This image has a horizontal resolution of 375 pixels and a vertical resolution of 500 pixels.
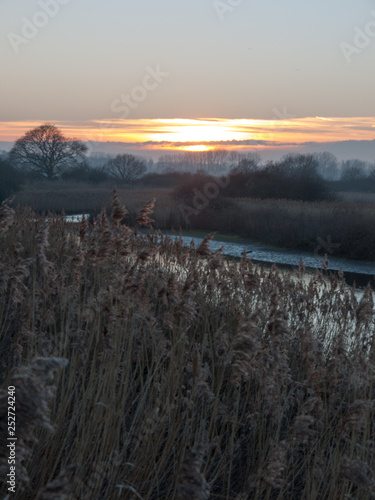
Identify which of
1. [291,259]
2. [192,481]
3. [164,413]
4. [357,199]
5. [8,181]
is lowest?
[164,413]

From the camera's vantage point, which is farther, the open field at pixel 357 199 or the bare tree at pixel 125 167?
the bare tree at pixel 125 167

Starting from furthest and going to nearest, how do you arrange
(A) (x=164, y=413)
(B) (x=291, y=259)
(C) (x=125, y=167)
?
(C) (x=125, y=167)
(B) (x=291, y=259)
(A) (x=164, y=413)

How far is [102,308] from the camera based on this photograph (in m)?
3.38

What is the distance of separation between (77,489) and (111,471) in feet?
1.52

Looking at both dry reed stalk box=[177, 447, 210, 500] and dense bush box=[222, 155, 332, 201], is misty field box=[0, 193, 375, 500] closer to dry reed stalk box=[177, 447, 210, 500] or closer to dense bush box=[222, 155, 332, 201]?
dry reed stalk box=[177, 447, 210, 500]

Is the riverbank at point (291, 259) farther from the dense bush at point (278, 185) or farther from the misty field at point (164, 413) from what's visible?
the dense bush at point (278, 185)

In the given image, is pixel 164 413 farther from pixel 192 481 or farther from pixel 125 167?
pixel 125 167

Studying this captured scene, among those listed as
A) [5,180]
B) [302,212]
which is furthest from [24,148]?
[302,212]

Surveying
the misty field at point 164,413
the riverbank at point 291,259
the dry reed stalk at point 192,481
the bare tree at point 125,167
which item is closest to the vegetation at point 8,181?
the riverbank at point 291,259

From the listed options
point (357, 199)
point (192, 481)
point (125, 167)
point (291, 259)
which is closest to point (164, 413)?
point (192, 481)

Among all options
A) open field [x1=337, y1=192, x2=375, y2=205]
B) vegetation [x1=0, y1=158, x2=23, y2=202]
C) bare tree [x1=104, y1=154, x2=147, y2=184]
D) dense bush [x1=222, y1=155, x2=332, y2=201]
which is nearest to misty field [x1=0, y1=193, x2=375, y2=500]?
open field [x1=337, y1=192, x2=375, y2=205]

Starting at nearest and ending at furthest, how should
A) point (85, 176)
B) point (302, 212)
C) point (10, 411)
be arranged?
point (10, 411), point (302, 212), point (85, 176)

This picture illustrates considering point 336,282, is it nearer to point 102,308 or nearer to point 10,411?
point 102,308

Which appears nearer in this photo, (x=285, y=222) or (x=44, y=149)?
(x=285, y=222)
